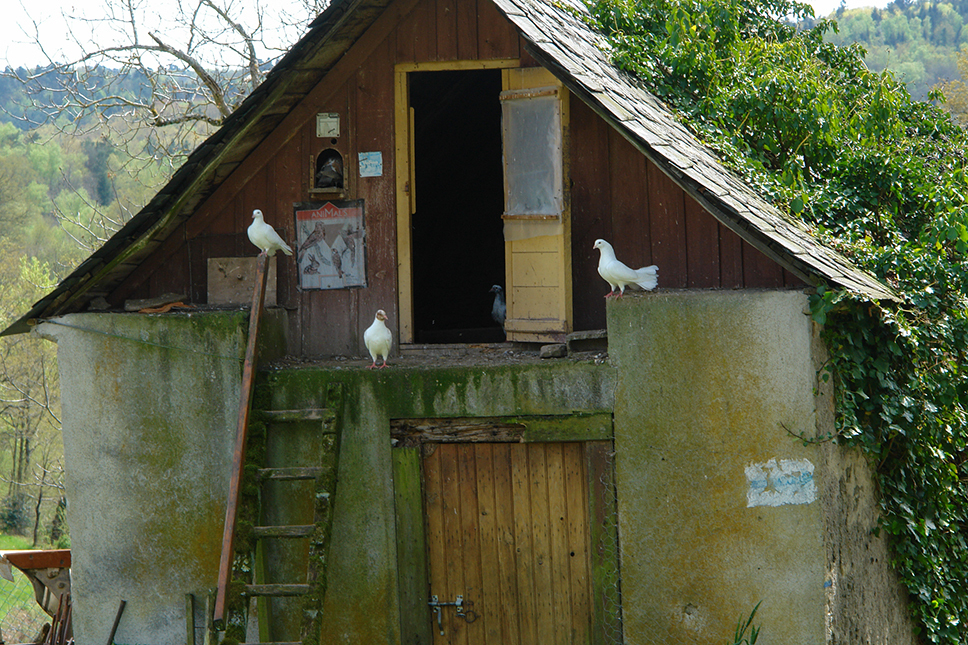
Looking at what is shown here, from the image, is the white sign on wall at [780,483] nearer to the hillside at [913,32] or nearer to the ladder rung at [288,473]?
the ladder rung at [288,473]

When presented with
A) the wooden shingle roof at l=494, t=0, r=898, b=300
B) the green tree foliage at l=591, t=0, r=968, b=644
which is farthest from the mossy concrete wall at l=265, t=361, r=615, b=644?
the green tree foliage at l=591, t=0, r=968, b=644

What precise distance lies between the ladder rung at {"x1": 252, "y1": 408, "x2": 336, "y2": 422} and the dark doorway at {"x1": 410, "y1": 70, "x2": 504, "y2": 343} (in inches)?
168

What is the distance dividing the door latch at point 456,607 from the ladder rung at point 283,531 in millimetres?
1269

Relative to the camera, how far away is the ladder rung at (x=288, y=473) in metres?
5.81

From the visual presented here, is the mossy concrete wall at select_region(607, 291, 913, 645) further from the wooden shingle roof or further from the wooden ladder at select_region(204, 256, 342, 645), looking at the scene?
the wooden ladder at select_region(204, 256, 342, 645)

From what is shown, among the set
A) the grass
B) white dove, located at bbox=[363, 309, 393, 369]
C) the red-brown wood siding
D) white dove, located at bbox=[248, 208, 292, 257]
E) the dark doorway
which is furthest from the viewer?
the grass

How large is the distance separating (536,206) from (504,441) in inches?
73.6

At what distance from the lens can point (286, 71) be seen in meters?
6.57

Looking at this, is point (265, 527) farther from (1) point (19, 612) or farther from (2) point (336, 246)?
(1) point (19, 612)

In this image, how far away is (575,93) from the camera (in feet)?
19.8

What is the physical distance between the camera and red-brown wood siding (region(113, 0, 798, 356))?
681 centimetres

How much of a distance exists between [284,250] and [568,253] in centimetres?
228

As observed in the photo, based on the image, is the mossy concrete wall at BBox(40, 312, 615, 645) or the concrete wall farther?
the mossy concrete wall at BBox(40, 312, 615, 645)

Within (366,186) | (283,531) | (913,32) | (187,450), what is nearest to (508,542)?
(283,531)
